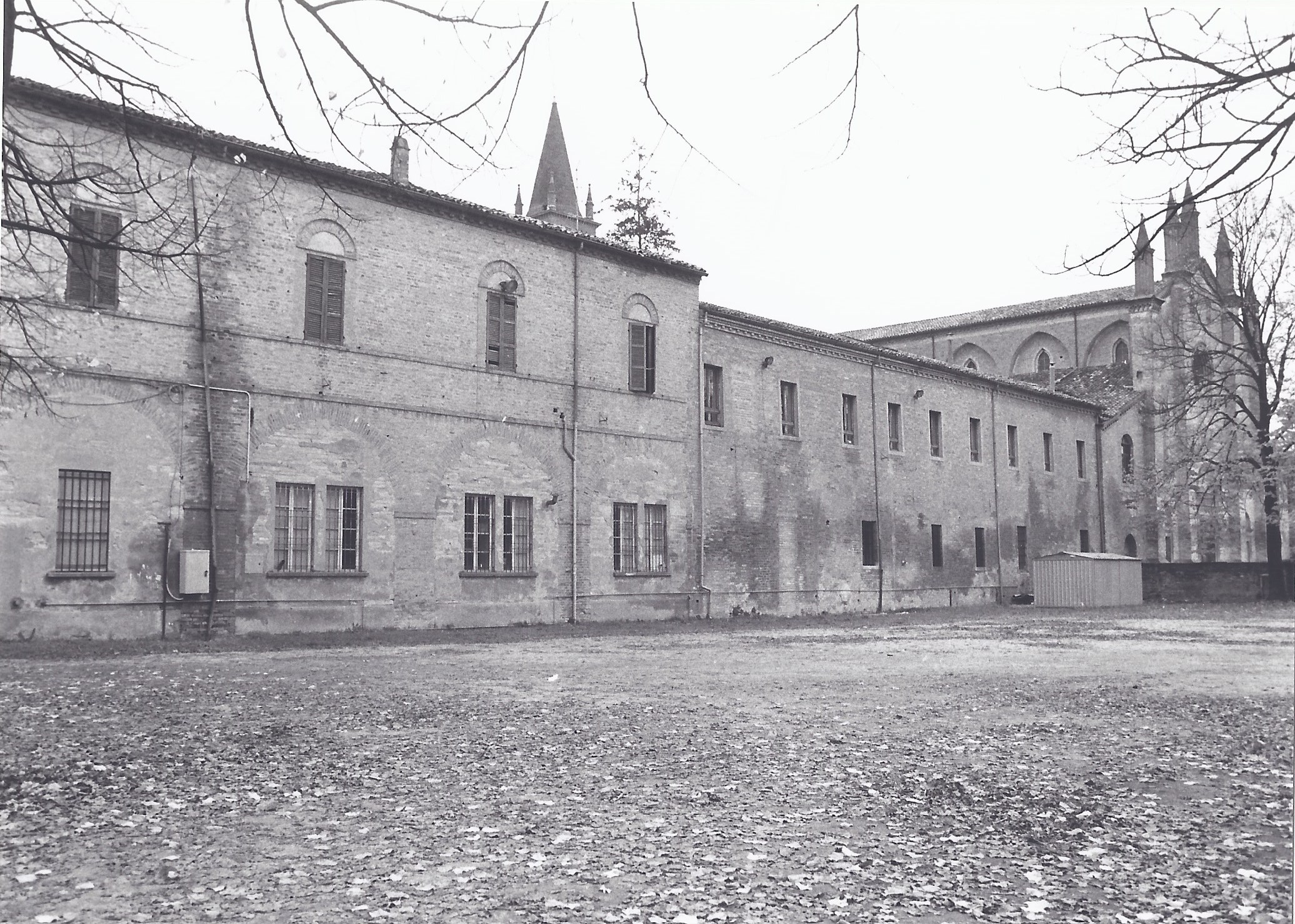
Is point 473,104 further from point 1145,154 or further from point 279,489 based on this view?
point 279,489

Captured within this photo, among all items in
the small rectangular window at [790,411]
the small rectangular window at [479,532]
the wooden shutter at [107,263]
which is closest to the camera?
the wooden shutter at [107,263]

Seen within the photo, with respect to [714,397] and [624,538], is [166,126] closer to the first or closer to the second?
[624,538]

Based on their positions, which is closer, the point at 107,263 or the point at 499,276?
the point at 107,263

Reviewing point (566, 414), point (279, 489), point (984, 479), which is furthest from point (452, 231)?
point (984, 479)

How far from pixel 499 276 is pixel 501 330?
A: 1.01m

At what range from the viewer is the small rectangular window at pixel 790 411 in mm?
25766

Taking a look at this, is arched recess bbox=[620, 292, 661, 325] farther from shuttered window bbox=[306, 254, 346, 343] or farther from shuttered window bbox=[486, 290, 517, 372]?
shuttered window bbox=[306, 254, 346, 343]

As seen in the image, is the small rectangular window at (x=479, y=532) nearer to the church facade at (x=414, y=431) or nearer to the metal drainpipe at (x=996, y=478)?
the church facade at (x=414, y=431)

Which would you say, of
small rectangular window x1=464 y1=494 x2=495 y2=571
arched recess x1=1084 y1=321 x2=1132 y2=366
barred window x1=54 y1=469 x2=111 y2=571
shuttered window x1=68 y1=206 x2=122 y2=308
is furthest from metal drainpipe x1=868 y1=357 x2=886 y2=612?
arched recess x1=1084 y1=321 x2=1132 y2=366

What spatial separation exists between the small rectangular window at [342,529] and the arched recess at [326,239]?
149 inches

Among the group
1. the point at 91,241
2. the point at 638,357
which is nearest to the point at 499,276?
the point at 638,357

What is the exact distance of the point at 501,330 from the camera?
19734 mm

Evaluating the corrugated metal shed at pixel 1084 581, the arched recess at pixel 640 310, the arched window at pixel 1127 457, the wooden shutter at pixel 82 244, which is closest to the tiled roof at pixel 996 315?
the arched window at pixel 1127 457

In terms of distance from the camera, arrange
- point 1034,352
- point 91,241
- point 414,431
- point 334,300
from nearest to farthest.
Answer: point 91,241 → point 334,300 → point 414,431 → point 1034,352
